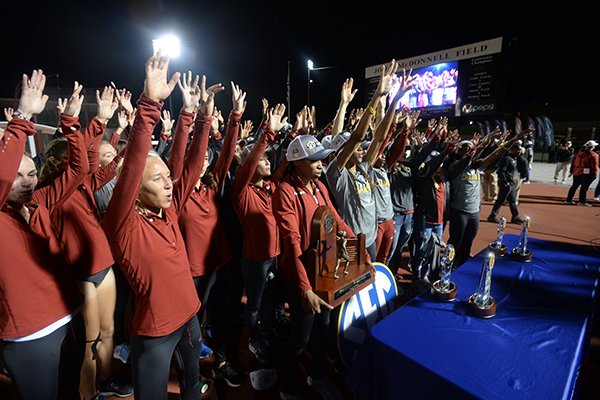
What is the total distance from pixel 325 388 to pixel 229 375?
82cm

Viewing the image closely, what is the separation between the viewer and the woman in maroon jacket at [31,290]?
1458mm

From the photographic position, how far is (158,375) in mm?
1649

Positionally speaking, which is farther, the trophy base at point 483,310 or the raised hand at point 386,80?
the raised hand at point 386,80

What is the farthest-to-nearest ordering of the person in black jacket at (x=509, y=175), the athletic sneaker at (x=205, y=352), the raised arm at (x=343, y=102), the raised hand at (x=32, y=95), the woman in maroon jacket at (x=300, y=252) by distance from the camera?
the person in black jacket at (x=509, y=175), the raised arm at (x=343, y=102), the athletic sneaker at (x=205, y=352), the woman in maroon jacket at (x=300, y=252), the raised hand at (x=32, y=95)

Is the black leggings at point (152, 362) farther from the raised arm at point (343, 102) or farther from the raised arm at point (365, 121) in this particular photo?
the raised arm at point (343, 102)

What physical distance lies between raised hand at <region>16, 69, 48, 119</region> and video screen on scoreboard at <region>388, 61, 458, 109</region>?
54.3 feet

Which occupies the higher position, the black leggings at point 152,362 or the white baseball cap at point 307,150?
the white baseball cap at point 307,150

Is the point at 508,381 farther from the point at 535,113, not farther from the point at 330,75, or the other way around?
the point at 535,113

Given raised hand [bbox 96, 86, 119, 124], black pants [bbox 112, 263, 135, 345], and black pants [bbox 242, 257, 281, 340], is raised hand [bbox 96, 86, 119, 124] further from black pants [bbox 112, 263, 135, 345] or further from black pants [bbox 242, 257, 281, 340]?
black pants [bbox 242, 257, 281, 340]

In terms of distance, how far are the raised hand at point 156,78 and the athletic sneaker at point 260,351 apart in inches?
91.9

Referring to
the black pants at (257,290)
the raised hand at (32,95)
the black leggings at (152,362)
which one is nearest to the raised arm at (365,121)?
Answer: the black pants at (257,290)

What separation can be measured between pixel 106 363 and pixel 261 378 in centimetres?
125

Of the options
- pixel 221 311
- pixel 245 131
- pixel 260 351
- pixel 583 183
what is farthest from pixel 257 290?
pixel 583 183

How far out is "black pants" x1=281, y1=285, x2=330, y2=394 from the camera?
2.26m
